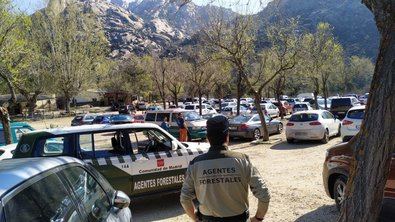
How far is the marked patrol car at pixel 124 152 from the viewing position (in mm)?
7914

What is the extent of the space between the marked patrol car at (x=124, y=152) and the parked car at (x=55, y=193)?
3619 millimetres

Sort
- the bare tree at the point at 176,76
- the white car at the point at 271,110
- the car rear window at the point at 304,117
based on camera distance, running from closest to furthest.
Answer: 1. the car rear window at the point at 304,117
2. the white car at the point at 271,110
3. the bare tree at the point at 176,76

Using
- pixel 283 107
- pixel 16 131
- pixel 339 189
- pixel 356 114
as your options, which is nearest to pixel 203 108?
pixel 283 107

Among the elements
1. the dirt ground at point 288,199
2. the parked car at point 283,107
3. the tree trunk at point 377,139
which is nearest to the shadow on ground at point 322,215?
the dirt ground at point 288,199

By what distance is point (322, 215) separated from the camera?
7.52m

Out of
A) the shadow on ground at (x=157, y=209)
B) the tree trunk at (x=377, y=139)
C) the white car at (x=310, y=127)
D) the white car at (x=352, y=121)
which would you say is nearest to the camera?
the tree trunk at (x=377, y=139)

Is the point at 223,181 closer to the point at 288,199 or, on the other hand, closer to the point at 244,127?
the point at 288,199

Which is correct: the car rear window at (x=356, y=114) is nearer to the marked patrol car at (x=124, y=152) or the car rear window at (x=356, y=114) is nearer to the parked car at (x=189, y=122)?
the parked car at (x=189, y=122)

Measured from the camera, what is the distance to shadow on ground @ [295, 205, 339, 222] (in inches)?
287

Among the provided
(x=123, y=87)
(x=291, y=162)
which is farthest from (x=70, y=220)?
(x=123, y=87)

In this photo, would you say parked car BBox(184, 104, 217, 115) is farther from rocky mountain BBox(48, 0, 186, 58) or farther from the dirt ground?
rocky mountain BBox(48, 0, 186, 58)

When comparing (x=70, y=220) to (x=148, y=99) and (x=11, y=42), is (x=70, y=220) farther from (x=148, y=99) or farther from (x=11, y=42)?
(x=148, y=99)

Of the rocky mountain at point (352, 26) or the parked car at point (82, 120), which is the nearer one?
the parked car at point (82, 120)

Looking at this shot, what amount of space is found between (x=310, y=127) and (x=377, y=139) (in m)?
15.2
